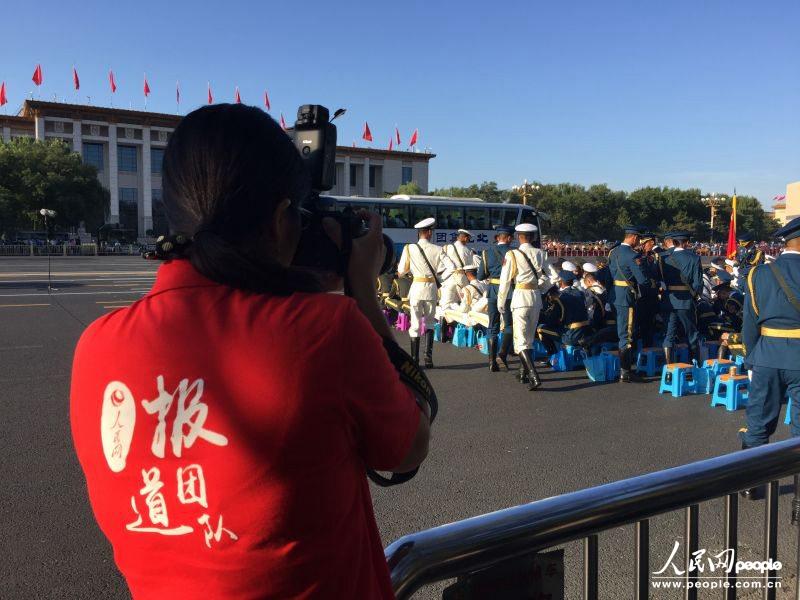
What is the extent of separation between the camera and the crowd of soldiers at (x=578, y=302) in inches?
307

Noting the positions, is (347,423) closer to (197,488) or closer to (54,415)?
(197,488)

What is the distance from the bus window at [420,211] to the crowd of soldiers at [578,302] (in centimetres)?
1719

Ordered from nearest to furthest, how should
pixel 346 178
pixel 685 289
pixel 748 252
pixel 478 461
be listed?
pixel 478 461
pixel 685 289
pixel 748 252
pixel 346 178

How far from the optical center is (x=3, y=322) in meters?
11.5

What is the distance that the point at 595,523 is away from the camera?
1.60m

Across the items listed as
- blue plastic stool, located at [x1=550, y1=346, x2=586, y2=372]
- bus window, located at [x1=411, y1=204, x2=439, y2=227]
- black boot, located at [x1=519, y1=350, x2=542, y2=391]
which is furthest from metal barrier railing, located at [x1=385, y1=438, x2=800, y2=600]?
bus window, located at [x1=411, y1=204, x2=439, y2=227]

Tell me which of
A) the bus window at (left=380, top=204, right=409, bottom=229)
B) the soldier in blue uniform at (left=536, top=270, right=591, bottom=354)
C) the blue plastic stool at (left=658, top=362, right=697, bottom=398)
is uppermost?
the bus window at (left=380, top=204, right=409, bottom=229)

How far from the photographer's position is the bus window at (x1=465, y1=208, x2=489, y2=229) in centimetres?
2917

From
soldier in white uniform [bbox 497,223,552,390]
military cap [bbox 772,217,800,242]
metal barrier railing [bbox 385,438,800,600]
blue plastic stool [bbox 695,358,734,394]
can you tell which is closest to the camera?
metal barrier railing [bbox 385,438,800,600]

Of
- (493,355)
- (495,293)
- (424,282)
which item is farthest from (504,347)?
(424,282)

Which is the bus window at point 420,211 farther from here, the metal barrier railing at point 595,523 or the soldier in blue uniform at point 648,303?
the metal barrier railing at point 595,523

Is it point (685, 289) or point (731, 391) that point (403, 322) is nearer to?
point (685, 289)

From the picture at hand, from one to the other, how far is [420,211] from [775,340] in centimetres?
2371

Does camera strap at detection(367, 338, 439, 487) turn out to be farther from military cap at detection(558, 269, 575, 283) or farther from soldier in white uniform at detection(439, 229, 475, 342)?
soldier in white uniform at detection(439, 229, 475, 342)
